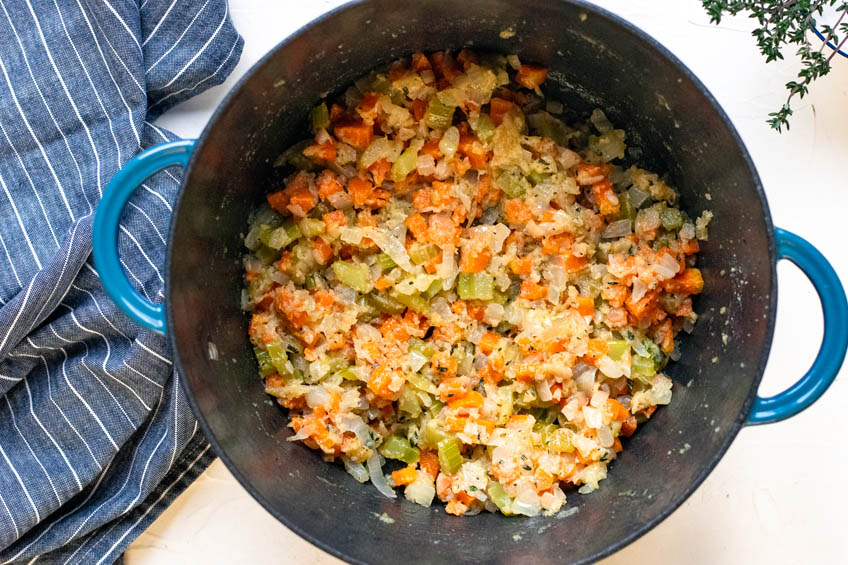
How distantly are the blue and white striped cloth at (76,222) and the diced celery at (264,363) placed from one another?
0.20m

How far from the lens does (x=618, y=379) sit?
187 centimetres

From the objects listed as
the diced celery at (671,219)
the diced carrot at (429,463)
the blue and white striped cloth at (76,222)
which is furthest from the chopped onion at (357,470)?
the diced celery at (671,219)

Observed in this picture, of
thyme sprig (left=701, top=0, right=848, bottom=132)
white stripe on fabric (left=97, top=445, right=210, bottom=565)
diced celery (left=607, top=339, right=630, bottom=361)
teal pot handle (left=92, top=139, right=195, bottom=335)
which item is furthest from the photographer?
white stripe on fabric (left=97, top=445, right=210, bottom=565)

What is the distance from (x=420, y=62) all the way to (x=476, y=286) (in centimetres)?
52

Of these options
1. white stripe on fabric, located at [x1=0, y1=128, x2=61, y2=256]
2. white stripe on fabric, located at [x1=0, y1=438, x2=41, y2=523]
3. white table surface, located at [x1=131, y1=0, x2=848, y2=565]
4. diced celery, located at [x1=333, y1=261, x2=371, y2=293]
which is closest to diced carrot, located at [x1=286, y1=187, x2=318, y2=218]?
diced celery, located at [x1=333, y1=261, x2=371, y2=293]

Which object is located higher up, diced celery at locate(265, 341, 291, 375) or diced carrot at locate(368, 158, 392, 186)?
diced carrot at locate(368, 158, 392, 186)

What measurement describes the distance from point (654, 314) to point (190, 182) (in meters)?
1.07

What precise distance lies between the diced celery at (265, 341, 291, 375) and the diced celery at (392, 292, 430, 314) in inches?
11.3

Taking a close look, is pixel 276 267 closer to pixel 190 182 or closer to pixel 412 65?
pixel 190 182

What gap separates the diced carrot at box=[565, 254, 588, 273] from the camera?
1861mm

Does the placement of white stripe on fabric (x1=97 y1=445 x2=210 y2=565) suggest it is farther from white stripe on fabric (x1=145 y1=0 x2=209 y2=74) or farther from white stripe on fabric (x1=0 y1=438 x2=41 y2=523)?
white stripe on fabric (x1=145 y1=0 x2=209 y2=74)

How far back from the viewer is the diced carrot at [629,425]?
73.2 inches

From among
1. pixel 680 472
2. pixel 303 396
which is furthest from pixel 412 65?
pixel 680 472

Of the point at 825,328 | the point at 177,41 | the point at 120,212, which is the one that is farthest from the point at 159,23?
the point at 825,328
